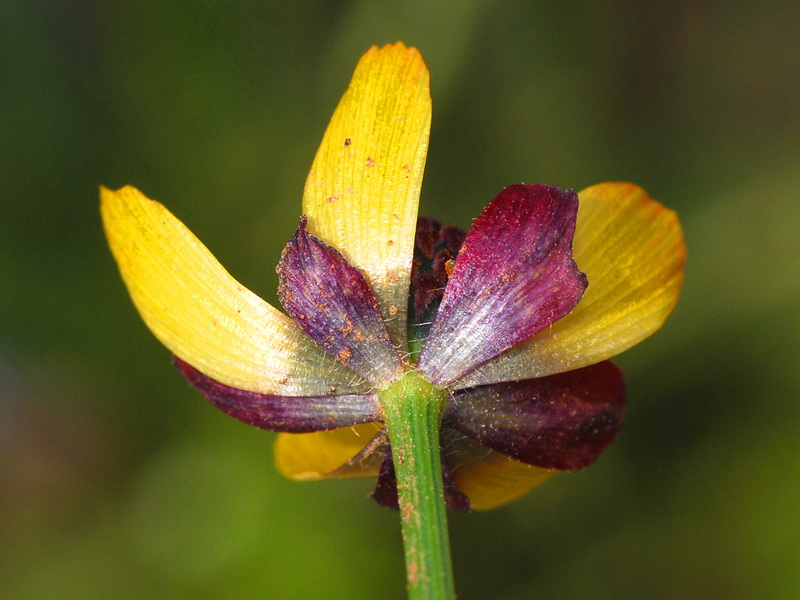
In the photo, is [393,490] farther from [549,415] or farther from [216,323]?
[216,323]

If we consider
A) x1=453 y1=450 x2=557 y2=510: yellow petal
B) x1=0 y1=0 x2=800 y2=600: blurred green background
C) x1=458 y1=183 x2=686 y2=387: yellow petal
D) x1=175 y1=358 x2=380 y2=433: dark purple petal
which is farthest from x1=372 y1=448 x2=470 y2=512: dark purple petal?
x1=0 y1=0 x2=800 y2=600: blurred green background

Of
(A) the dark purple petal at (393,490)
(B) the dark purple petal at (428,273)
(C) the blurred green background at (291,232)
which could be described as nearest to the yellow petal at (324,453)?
(A) the dark purple petal at (393,490)

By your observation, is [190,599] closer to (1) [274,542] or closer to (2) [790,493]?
(1) [274,542]

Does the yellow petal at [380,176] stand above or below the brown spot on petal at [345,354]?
above

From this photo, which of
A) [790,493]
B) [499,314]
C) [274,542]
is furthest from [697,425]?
[499,314]

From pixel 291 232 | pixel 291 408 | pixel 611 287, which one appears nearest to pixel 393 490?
pixel 291 408

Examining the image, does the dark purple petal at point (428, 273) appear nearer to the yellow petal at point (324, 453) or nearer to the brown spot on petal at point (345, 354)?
the brown spot on petal at point (345, 354)
